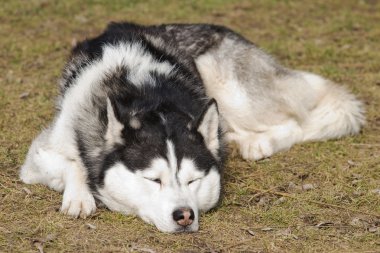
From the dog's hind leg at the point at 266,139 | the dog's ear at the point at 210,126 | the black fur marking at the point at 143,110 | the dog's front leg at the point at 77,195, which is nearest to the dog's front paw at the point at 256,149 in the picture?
the dog's hind leg at the point at 266,139

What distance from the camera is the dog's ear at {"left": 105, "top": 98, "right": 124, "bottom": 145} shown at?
4.93 metres

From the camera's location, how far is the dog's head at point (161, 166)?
4766 millimetres

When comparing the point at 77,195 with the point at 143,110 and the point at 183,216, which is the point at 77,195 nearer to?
the point at 143,110

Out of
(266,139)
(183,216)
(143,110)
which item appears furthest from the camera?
(266,139)

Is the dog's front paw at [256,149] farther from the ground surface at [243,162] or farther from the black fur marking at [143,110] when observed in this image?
the black fur marking at [143,110]

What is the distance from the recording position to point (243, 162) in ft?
22.6

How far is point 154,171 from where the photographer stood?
476cm

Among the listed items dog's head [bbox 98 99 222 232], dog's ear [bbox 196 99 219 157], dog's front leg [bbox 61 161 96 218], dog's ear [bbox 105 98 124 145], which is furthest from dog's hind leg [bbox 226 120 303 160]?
dog's ear [bbox 105 98 124 145]

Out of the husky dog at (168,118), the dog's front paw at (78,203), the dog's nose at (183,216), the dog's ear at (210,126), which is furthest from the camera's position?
the dog's front paw at (78,203)

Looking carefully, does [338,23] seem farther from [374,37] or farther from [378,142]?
[378,142]

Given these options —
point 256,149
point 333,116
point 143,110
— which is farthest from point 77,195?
point 333,116

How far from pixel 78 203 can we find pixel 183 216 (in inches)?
39.3

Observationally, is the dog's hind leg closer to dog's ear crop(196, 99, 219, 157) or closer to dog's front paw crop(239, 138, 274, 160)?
dog's front paw crop(239, 138, 274, 160)

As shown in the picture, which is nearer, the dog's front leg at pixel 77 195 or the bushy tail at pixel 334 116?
the dog's front leg at pixel 77 195
